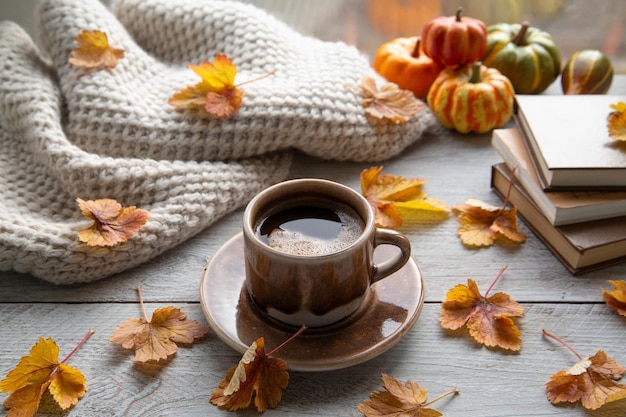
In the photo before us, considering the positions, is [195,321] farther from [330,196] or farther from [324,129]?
[324,129]

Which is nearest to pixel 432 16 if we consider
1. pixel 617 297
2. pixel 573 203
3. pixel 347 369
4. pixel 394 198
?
pixel 394 198

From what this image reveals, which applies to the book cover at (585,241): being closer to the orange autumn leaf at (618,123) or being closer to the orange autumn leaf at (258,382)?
the orange autumn leaf at (618,123)

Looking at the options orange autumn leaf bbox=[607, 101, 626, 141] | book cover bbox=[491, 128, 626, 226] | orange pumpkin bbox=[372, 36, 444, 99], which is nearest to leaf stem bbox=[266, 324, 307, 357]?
book cover bbox=[491, 128, 626, 226]

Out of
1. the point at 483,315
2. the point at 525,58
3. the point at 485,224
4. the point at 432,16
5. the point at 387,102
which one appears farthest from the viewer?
the point at 432,16

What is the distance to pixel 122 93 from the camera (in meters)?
0.93

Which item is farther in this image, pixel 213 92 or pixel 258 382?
pixel 213 92

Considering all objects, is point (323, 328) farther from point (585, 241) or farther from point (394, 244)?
point (585, 241)

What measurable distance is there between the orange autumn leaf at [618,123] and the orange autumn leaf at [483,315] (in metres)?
0.27

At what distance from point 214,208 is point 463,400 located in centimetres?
42

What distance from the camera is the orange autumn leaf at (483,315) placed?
730 millimetres

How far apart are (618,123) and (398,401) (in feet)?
1.60

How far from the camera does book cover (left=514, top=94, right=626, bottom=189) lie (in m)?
0.81

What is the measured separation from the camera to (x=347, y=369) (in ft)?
2.30

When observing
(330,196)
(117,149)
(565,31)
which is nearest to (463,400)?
(330,196)
